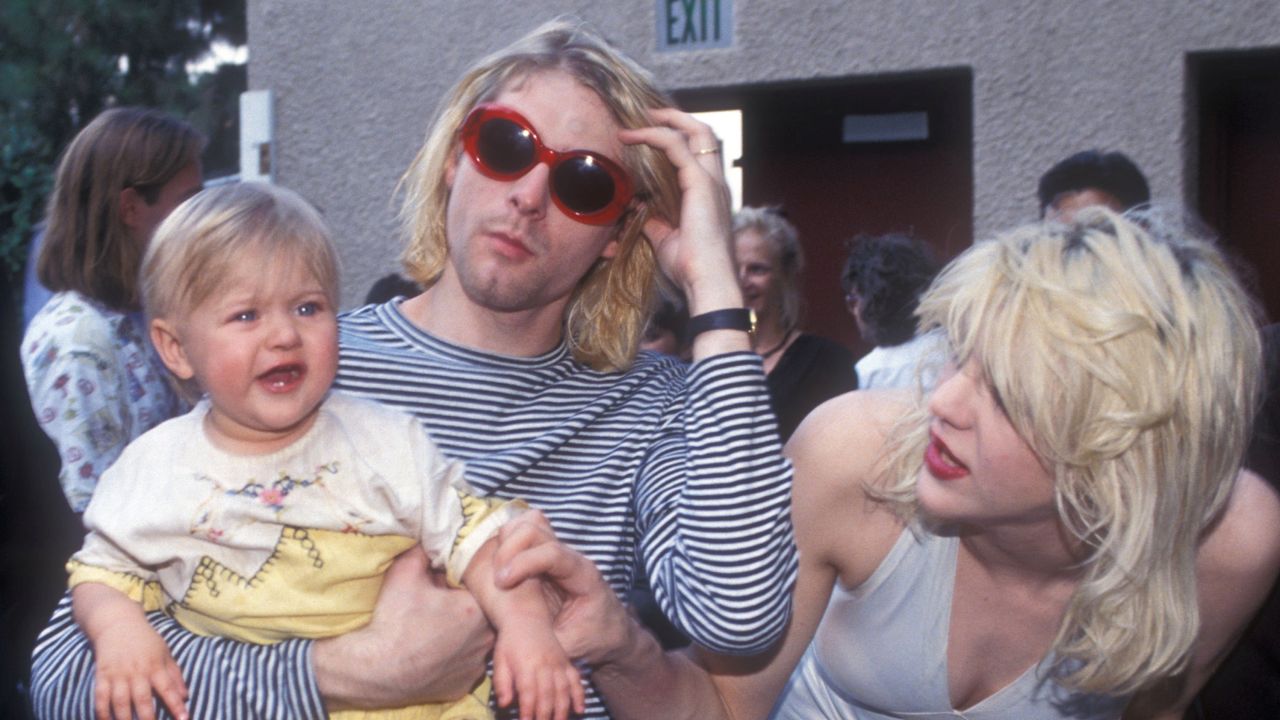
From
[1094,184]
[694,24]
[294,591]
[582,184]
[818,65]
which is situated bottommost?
[294,591]

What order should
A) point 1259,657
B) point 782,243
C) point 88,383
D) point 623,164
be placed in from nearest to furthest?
point 623,164 → point 1259,657 → point 88,383 → point 782,243

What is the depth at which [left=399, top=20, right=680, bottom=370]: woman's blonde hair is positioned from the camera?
256 centimetres

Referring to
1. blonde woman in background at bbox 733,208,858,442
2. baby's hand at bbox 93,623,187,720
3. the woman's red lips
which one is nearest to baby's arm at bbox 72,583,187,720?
baby's hand at bbox 93,623,187,720

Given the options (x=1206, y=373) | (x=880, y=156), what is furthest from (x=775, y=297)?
(x=1206, y=373)

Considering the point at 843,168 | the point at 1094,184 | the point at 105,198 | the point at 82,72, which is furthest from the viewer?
the point at 82,72

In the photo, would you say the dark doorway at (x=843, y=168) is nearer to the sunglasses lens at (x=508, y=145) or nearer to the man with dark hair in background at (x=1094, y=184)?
the man with dark hair in background at (x=1094, y=184)

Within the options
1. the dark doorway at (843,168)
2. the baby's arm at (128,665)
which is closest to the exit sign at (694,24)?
the dark doorway at (843,168)

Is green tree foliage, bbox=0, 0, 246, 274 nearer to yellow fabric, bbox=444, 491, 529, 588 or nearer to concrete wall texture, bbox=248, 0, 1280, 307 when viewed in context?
concrete wall texture, bbox=248, 0, 1280, 307

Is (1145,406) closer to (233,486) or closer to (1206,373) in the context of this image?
(1206,373)

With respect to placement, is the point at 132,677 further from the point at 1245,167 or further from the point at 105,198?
the point at 1245,167

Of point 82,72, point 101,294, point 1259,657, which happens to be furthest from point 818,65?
point 82,72

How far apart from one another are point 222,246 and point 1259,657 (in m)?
2.21

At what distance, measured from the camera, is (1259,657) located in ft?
9.46

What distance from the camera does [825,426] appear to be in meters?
2.62
